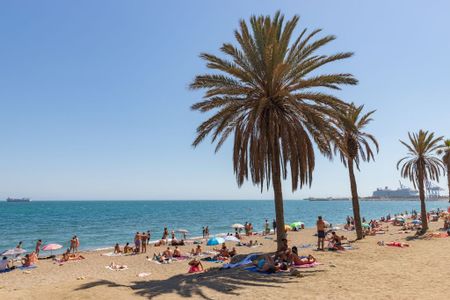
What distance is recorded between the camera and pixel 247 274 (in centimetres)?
1330

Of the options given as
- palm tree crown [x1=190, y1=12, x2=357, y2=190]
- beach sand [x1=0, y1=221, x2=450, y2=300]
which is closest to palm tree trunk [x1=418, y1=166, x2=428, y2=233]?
beach sand [x1=0, y1=221, x2=450, y2=300]

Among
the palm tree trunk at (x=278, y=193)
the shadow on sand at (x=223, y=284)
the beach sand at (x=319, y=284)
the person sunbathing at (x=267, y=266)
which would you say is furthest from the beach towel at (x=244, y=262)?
the shadow on sand at (x=223, y=284)

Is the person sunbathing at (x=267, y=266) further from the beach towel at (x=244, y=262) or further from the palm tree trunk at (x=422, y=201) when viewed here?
the palm tree trunk at (x=422, y=201)

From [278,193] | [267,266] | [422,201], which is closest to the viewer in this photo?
[267,266]

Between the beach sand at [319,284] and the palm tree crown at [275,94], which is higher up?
the palm tree crown at [275,94]

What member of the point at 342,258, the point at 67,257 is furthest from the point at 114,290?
the point at 67,257

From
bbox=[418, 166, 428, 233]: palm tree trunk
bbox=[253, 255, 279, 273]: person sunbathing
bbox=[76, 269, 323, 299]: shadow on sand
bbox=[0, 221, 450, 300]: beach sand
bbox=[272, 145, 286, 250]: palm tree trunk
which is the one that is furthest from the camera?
bbox=[418, 166, 428, 233]: palm tree trunk

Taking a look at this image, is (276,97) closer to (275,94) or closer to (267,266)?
(275,94)

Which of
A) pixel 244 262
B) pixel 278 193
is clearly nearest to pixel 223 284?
pixel 244 262

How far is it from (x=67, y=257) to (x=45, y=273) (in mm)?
5224

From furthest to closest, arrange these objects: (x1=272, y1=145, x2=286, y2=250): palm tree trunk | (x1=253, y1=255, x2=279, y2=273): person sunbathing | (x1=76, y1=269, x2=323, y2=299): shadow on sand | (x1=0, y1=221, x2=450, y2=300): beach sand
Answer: (x1=272, y1=145, x2=286, y2=250): palm tree trunk, (x1=253, y1=255, x2=279, y2=273): person sunbathing, (x1=76, y1=269, x2=323, y2=299): shadow on sand, (x1=0, y1=221, x2=450, y2=300): beach sand

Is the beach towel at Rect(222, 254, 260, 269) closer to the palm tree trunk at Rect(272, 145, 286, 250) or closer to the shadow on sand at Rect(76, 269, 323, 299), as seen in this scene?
the palm tree trunk at Rect(272, 145, 286, 250)

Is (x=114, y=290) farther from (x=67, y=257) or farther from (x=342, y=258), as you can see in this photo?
(x=67, y=257)

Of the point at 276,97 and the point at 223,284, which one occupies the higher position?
the point at 276,97
